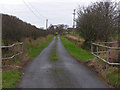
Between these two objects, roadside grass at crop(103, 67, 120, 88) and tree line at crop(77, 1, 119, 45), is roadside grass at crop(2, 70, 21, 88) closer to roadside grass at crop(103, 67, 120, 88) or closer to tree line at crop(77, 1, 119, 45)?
roadside grass at crop(103, 67, 120, 88)

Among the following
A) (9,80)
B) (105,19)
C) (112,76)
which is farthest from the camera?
(105,19)

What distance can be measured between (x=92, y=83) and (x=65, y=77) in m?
1.23

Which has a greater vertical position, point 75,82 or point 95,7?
point 95,7

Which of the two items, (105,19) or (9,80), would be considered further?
(105,19)

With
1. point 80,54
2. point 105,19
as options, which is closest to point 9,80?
point 80,54

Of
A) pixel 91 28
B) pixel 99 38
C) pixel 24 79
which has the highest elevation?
pixel 91 28

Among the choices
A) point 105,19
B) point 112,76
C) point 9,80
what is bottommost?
point 9,80

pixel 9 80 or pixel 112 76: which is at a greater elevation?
pixel 112 76

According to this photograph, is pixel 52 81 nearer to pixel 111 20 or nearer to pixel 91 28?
pixel 111 20

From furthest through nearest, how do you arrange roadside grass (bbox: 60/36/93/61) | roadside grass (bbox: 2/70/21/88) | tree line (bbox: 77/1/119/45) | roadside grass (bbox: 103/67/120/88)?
tree line (bbox: 77/1/119/45) → roadside grass (bbox: 60/36/93/61) → roadside grass (bbox: 103/67/120/88) → roadside grass (bbox: 2/70/21/88)

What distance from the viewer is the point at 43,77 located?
6527mm

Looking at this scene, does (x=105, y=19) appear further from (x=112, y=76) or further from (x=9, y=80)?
(x=9, y=80)

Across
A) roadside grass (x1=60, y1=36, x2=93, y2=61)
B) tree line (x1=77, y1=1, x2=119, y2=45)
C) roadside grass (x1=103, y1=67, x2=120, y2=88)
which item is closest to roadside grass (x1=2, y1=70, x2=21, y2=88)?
roadside grass (x1=103, y1=67, x2=120, y2=88)

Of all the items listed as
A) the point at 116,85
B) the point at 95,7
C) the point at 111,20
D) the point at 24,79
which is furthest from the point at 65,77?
the point at 95,7
